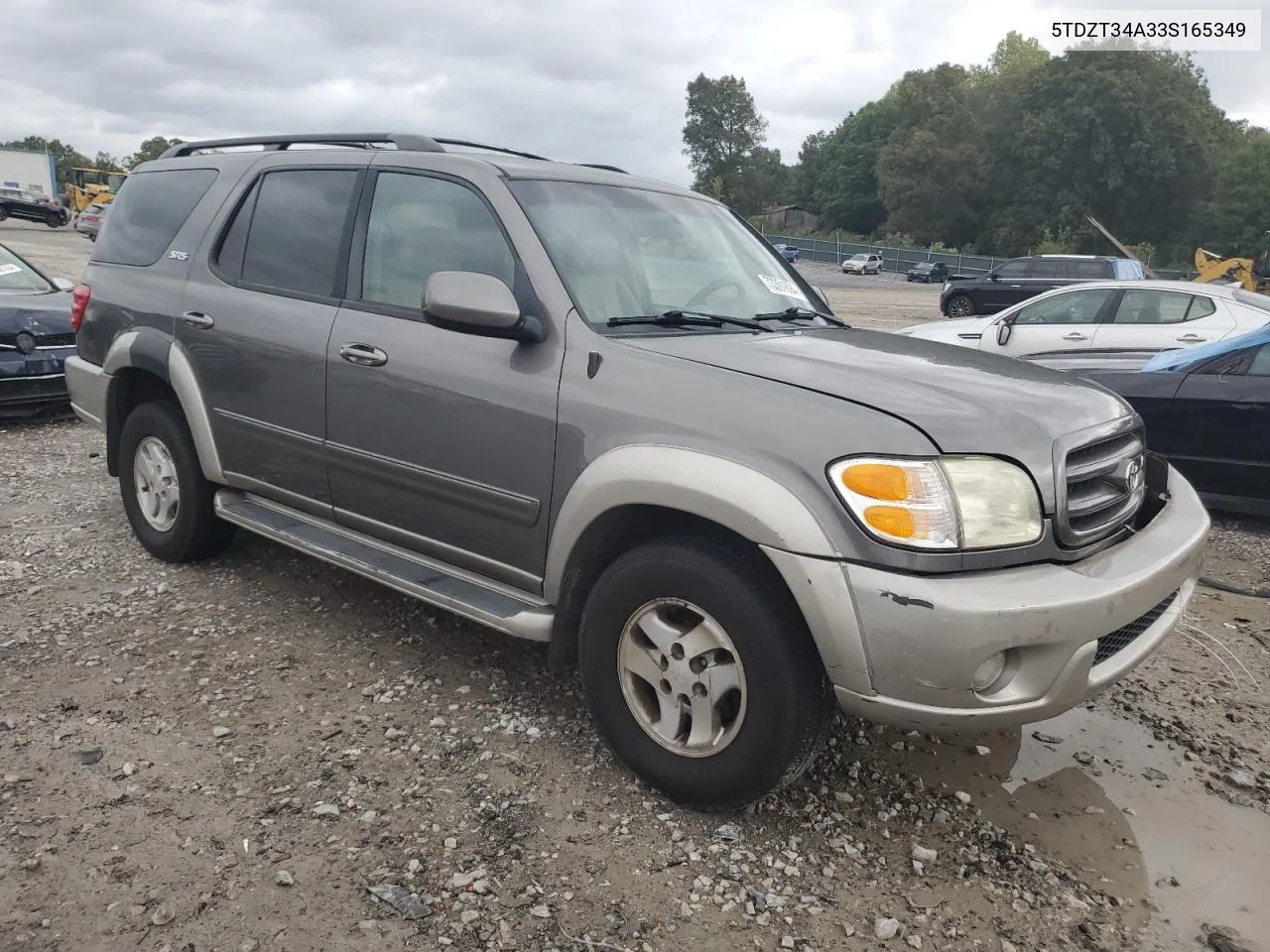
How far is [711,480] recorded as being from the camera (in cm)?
253

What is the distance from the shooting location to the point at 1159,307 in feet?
33.3

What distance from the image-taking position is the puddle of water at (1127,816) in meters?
2.57

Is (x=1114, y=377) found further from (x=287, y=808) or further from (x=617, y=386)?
(x=287, y=808)

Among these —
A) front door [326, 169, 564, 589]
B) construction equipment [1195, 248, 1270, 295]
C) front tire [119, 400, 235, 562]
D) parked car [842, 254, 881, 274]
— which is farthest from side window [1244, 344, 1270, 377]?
parked car [842, 254, 881, 274]

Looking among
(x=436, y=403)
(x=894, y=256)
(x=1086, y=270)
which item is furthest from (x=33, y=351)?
(x=894, y=256)

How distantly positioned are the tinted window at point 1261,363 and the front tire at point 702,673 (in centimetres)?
456

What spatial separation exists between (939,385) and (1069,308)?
8.97 meters

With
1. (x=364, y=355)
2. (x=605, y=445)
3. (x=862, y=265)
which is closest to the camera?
(x=605, y=445)

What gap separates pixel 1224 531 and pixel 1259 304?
16.3 ft

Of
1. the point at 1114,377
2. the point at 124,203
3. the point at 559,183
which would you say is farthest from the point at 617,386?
the point at 1114,377

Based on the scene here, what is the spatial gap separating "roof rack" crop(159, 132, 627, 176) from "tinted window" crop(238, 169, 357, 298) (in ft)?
0.62

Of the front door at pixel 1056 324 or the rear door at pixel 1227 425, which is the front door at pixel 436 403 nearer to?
the rear door at pixel 1227 425

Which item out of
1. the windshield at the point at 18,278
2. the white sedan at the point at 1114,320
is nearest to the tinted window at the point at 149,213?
the windshield at the point at 18,278

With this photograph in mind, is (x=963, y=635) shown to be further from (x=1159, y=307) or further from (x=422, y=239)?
(x=1159, y=307)
